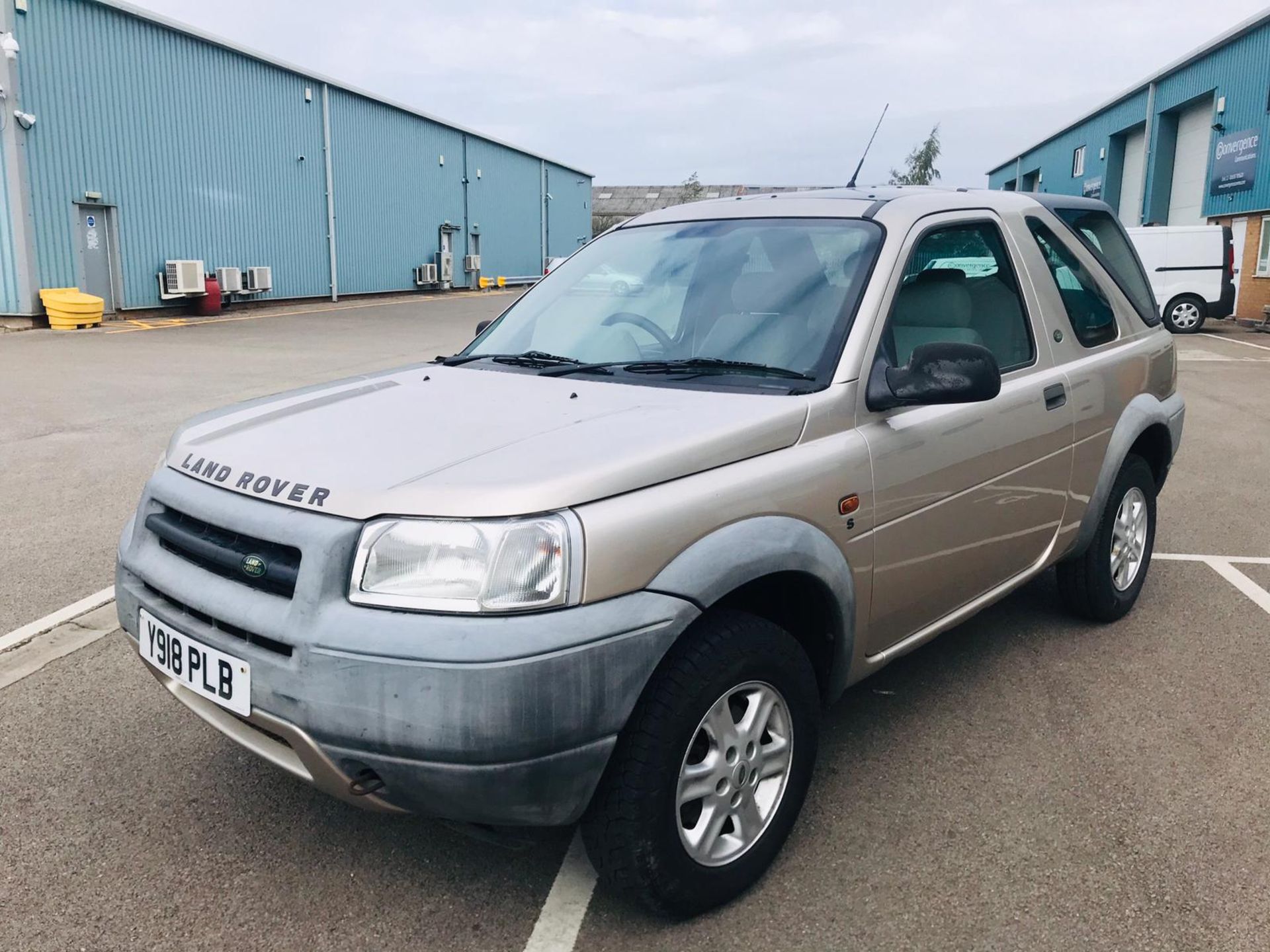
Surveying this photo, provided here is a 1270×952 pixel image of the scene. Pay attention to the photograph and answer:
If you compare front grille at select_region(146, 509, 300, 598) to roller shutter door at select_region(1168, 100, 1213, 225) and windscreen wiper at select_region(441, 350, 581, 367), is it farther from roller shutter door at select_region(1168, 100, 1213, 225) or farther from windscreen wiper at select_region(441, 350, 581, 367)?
roller shutter door at select_region(1168, 100, 1213, 225)

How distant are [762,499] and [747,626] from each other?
0.30 metres

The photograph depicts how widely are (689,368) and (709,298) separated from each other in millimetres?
395

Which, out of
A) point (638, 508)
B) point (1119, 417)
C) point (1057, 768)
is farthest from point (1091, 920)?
point (1119, 417)

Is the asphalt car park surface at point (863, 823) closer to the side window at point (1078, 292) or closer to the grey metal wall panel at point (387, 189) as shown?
the side window at point (1078, 292)

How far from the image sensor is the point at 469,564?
2133 mm

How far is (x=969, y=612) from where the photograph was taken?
3.46m

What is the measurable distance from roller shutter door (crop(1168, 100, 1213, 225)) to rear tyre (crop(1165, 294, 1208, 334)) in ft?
28.8

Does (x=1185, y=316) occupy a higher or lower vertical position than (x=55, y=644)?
higher

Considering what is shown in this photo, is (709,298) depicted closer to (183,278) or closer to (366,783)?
(366,783)

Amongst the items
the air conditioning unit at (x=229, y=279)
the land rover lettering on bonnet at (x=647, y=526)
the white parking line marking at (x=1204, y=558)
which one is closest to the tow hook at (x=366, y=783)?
the land rover lettering on bonnet at (x=647, y=526)

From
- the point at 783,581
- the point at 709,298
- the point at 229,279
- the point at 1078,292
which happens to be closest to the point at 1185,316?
the point at 1078,292

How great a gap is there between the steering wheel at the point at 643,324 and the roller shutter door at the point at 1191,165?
96.0ft

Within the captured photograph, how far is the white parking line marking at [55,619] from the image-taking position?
413 cm

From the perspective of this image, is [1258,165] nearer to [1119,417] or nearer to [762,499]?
[1119,417]
